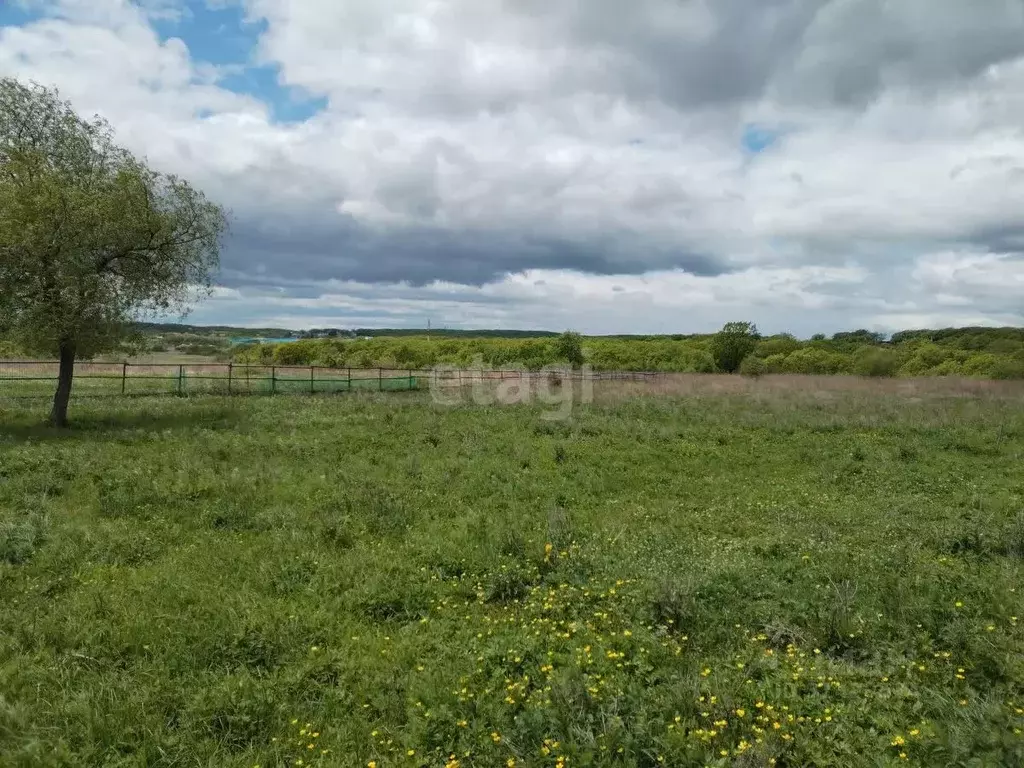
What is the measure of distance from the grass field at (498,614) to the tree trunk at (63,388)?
4.90m

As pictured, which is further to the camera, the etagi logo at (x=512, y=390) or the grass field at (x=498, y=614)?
the etagi logo at (x=512, y=390)

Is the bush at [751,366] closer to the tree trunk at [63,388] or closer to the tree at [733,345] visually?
the tree at [733,345]

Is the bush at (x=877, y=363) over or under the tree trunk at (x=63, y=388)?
over

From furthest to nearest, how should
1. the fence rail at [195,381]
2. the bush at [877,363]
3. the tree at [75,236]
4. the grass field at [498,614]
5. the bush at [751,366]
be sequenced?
the bush at [751,366]
the bush at [877,363]
the fence rail at [195,381]
the tree at [75,236]
the grass field at [498,614]

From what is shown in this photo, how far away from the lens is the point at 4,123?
1547cm

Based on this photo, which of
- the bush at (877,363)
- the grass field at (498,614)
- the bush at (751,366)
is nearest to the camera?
the grass field at (498,614)

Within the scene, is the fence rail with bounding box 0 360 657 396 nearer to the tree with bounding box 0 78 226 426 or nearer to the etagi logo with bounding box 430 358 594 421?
the etagi logo with bounding box 430 358 594 421

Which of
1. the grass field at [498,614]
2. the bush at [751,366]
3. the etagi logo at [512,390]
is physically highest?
the bush at [751,366]

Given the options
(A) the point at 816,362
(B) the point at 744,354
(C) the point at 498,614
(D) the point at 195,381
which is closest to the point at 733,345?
(B) the point at 744,354

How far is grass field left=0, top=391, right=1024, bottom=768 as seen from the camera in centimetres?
392

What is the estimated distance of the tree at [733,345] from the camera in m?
60.4

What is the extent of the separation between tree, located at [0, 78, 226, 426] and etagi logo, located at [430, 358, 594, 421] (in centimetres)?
1075

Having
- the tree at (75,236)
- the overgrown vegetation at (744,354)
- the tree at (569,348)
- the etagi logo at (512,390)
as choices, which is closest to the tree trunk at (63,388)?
the tree at (75,236)

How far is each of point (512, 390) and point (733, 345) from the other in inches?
1522
